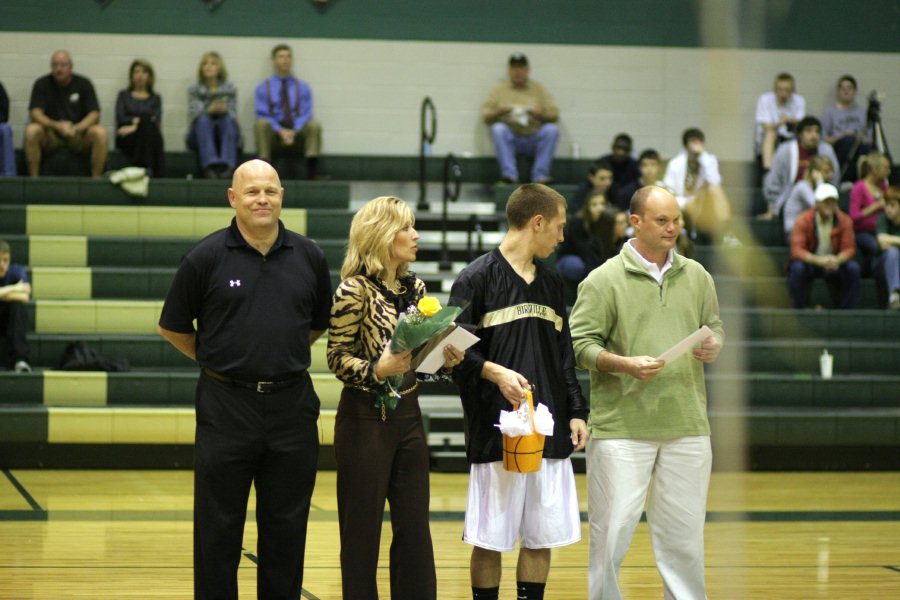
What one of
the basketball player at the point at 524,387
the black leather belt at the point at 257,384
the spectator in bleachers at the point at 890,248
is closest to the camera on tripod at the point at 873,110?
the spectator in bleachers at the point at 890,248

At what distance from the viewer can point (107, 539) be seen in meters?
5.82

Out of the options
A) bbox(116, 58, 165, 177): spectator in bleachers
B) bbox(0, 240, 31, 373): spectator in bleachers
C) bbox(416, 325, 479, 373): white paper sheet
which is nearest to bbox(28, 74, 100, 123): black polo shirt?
bbox(116, 58, 165, 177): spectator in bleachers

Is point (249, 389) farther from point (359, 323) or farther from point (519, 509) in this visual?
point (519, 509)

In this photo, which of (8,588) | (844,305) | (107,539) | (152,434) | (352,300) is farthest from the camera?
(844,305)

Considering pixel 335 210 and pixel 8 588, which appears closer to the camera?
pixel 8 588

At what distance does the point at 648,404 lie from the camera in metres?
3.75

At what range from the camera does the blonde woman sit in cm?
348

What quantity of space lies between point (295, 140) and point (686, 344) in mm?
8637

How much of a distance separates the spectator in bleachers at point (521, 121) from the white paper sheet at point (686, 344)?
8102 millimetres

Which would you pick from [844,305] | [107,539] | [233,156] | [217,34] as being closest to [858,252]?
[844,305]

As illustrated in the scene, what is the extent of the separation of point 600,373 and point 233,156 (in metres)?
8.17

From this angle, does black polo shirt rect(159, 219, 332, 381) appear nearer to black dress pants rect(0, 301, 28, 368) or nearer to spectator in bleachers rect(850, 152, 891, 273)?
black dress pants rect(0, 301, 28, 368)

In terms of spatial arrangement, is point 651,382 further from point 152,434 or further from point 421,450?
point 152,434

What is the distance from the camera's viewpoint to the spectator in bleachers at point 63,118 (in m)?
11.0
